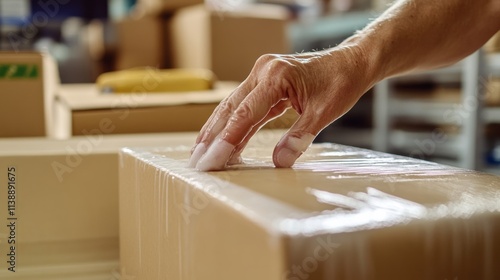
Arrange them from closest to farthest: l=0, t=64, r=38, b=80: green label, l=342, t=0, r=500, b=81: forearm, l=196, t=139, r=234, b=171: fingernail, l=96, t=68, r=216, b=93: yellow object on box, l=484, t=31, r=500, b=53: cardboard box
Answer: l=196, t=139, r=234, b=171: fingernail → l=342, t=0, r=500, b=81: forearm → l=0, t=64, r=38, b=80: green label → l=96, t=68, r=216, b=93: yellow object on box → l=484, t=31, r=500, b=53: cardboard box

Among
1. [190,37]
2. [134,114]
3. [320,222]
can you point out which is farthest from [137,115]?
[190,37]

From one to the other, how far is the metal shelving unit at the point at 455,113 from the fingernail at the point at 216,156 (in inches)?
82.8

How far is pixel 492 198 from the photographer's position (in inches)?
21.7

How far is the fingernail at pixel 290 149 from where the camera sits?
0.73m

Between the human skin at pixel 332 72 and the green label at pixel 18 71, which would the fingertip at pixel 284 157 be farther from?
the green label at pixel 18 71

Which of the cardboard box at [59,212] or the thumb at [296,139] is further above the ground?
the thumb at [296,139]

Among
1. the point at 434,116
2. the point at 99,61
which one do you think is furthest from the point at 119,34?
the point at 434,116

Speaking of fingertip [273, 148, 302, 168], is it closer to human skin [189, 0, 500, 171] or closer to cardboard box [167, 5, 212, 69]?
human skin [189, 0, 500, 171]

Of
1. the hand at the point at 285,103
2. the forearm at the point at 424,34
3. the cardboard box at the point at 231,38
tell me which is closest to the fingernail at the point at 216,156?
the hand at the point at 285,103

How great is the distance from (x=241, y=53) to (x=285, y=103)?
1598mm

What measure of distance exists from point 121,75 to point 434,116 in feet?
5.60

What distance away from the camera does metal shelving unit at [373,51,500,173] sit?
256cm

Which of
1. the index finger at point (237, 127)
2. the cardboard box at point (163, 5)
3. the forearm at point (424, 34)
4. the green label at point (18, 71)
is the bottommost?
the index finger at point (237, 127)

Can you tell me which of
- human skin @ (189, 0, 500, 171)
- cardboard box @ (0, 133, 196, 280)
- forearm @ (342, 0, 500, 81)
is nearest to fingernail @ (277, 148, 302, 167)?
human skin @ (189, 0, 500, 171)
